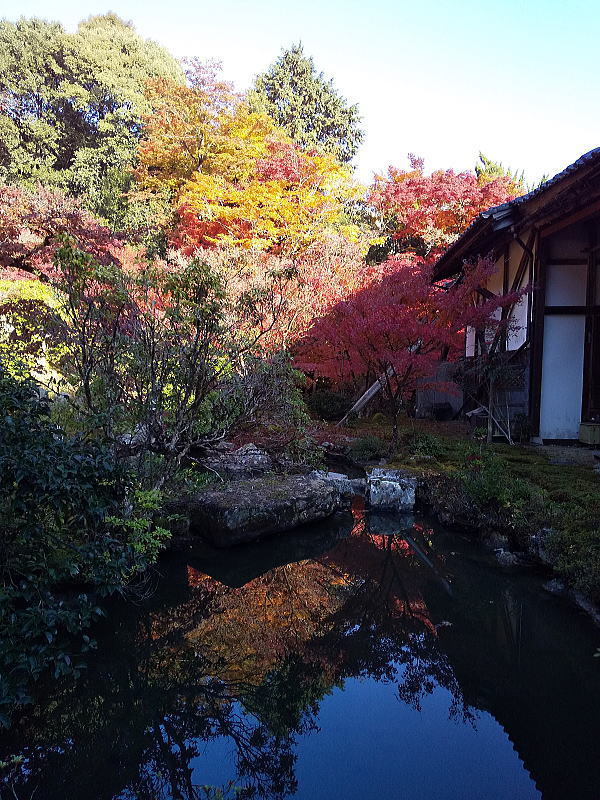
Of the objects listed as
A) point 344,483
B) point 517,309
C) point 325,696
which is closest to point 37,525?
point 325,696

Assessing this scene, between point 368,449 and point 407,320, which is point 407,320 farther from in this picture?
point 368,449

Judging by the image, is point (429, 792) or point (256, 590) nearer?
point (429, 792)

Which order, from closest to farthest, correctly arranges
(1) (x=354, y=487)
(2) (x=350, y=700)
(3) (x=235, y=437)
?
(2) (x=350, y=700)
(3) (x=235, y=437)
(1) (x=354, y=487)

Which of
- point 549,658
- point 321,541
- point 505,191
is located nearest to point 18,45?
point 505,191

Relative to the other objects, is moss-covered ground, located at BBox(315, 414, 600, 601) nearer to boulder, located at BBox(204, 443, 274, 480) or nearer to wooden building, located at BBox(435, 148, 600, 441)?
wooden building, located at BBox(435, 148, 600, 441)

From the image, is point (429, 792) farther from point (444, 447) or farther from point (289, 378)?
point (444, 447)

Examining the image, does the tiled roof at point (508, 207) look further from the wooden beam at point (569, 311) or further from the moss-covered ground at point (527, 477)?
the moss-covered ground at point (527, 477)

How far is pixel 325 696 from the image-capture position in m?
4.07

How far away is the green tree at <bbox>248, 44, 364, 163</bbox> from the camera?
24.3 m

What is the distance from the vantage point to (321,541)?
7188 millimetres

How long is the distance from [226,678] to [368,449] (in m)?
7.30

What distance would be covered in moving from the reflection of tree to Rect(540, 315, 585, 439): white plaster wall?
5584 mm

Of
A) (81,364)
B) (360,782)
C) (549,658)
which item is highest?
(81,364)

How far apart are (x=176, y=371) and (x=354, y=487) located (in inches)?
189
